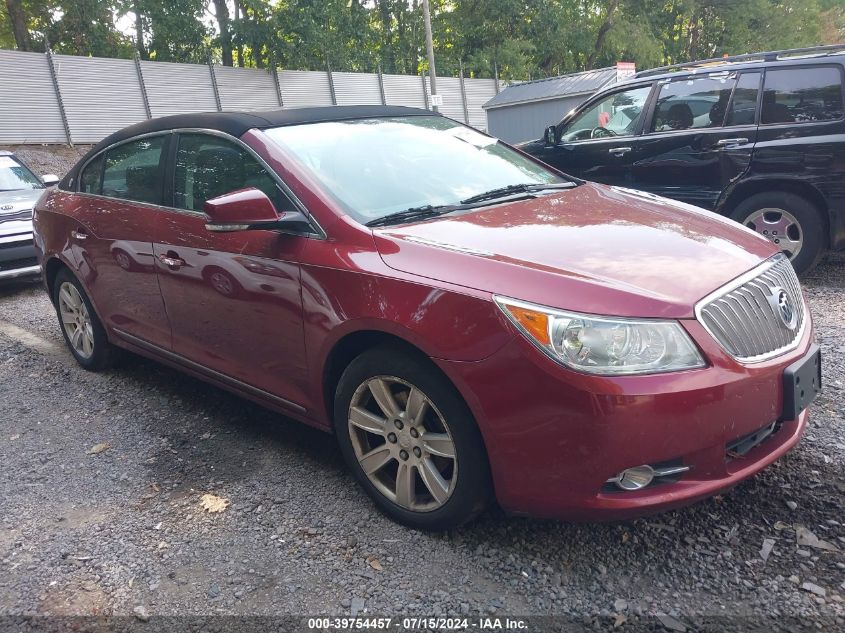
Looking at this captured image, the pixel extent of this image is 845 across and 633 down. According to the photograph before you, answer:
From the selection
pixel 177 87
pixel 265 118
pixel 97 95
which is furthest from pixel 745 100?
pixel 177 87

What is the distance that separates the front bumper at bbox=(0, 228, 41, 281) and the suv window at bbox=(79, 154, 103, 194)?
3.49 metres

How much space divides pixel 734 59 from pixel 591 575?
549 cm

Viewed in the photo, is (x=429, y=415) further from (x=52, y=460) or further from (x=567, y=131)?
(x=567, y=131)

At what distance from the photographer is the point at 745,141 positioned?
585 centimetres

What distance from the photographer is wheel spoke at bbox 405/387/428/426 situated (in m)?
2.54

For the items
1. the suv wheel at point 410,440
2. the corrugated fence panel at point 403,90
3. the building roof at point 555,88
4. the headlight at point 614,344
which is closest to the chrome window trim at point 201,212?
the suv wheel at point 410,440

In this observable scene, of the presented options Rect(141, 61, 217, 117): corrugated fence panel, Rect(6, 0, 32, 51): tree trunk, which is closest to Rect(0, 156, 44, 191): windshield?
Rect(141, 61, 217, 117): corrugated fence panel

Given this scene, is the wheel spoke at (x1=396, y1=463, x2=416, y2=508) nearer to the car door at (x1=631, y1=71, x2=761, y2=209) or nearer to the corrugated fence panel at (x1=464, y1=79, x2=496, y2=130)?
the car door at (x1=631, y1=71, x2=761, y2=209)

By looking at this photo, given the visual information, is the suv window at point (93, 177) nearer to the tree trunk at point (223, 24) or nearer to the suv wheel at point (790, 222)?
the suv wheel at point (790, 222)

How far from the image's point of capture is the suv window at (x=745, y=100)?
586 centimetres

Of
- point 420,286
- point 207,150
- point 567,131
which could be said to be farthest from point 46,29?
point 420,286

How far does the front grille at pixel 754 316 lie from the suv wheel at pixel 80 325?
381 centimetres

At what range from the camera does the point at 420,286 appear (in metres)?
2.46

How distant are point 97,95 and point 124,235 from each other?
19332mm
